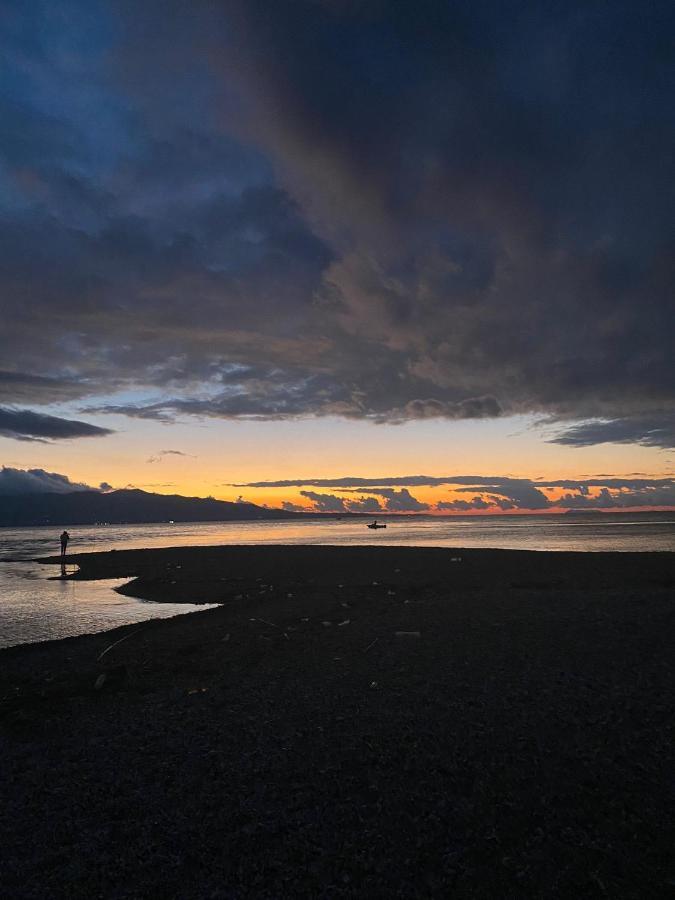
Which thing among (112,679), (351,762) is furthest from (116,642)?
(351,762)

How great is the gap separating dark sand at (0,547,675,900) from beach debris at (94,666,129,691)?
0.06 metres

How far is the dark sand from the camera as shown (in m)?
5.96

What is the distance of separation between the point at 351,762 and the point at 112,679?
8003 millimetres

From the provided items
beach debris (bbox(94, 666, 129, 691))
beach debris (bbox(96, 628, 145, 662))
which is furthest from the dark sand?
beach debris (bbox(96, 628, 145, 662))

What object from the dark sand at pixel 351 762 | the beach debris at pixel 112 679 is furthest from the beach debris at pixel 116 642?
the beach debris at pixel 112 679

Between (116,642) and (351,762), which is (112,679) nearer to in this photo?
(116,642)

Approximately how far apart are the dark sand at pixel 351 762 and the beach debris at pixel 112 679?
0.06 metres

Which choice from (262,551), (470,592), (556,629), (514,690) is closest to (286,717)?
(514,690)

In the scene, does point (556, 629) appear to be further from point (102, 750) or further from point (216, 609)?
point (216, 609)

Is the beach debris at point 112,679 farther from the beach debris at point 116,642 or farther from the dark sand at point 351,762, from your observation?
the beach debris at point 116,642

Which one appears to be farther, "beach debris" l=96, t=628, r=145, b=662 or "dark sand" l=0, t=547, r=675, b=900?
"beach debris" l=96, t=628, r=145, b=662

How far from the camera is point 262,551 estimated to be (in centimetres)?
5659

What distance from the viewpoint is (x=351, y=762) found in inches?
332

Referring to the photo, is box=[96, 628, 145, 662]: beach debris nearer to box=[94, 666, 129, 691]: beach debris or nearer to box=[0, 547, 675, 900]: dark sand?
box=[0, 547, 675, 900]: dark sand
